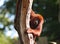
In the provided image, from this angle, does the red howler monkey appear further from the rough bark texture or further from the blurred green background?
the blurred green background

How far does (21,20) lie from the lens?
1.01 m

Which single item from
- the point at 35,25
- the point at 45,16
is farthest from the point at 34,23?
the point at 45,16

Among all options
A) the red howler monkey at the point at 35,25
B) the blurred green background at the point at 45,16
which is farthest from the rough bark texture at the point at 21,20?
the blurred green background at the point at 45,16

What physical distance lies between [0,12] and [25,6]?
4295mm

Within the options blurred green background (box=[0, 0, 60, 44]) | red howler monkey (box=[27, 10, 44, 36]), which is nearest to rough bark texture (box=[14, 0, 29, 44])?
red howler monkey (box=[27, 10, 44, 36])

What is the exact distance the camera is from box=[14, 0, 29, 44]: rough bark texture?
1011mm

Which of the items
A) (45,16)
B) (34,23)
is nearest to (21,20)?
(34,23)

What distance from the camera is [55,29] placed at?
5.08 m

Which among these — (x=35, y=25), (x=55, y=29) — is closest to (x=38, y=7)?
(x=55, y=29)

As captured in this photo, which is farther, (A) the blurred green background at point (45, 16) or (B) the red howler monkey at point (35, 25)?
(A) the blurred green background at point (45, 16)

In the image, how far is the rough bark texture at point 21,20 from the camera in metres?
1.01

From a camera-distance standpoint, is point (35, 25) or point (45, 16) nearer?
point (35, 25)

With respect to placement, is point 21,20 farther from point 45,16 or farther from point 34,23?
point 45,16

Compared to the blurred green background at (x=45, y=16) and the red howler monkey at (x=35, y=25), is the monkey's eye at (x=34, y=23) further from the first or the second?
the blurred green background at (x=45, y=16)
